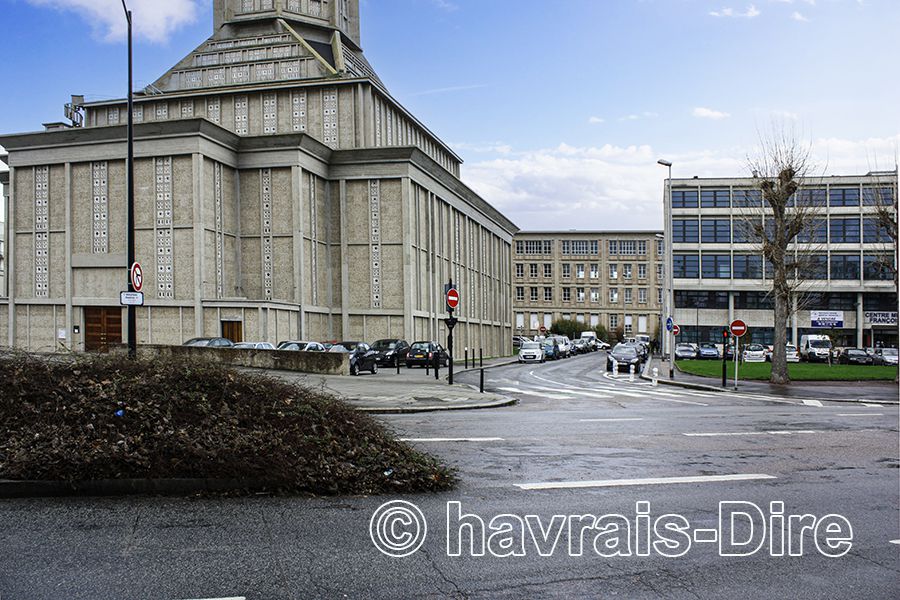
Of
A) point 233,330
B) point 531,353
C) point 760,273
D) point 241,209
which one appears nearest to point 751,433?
point 233,330

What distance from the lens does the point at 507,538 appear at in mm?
6473

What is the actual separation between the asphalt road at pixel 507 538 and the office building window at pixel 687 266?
A: 71355 millimetres

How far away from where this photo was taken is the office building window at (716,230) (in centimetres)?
7969

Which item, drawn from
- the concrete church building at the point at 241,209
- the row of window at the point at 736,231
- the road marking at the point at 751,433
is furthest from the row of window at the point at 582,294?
the road marking at the point at 751,433

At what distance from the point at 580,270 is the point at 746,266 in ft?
176

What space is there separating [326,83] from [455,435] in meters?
52.0

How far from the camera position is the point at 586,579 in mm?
5547

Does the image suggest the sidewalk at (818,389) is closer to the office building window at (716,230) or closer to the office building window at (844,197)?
the office building window at (716,230)

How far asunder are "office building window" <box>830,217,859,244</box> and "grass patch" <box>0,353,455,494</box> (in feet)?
263

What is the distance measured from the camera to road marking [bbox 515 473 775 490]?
28.4ft

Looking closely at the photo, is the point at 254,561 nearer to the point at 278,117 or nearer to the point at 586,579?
the point at 586,579

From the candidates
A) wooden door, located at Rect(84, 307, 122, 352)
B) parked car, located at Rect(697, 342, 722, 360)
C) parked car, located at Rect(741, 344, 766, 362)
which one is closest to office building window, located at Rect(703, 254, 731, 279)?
parked car, located at Rect(697, 342, 722, 360)

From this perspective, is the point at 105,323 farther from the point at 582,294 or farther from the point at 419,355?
the point at 582,294

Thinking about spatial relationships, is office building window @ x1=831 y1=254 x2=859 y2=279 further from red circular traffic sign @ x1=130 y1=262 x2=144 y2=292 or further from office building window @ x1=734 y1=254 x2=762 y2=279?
red circular traffic sign @ x1=130 y1=262 x2=144 y2=292
